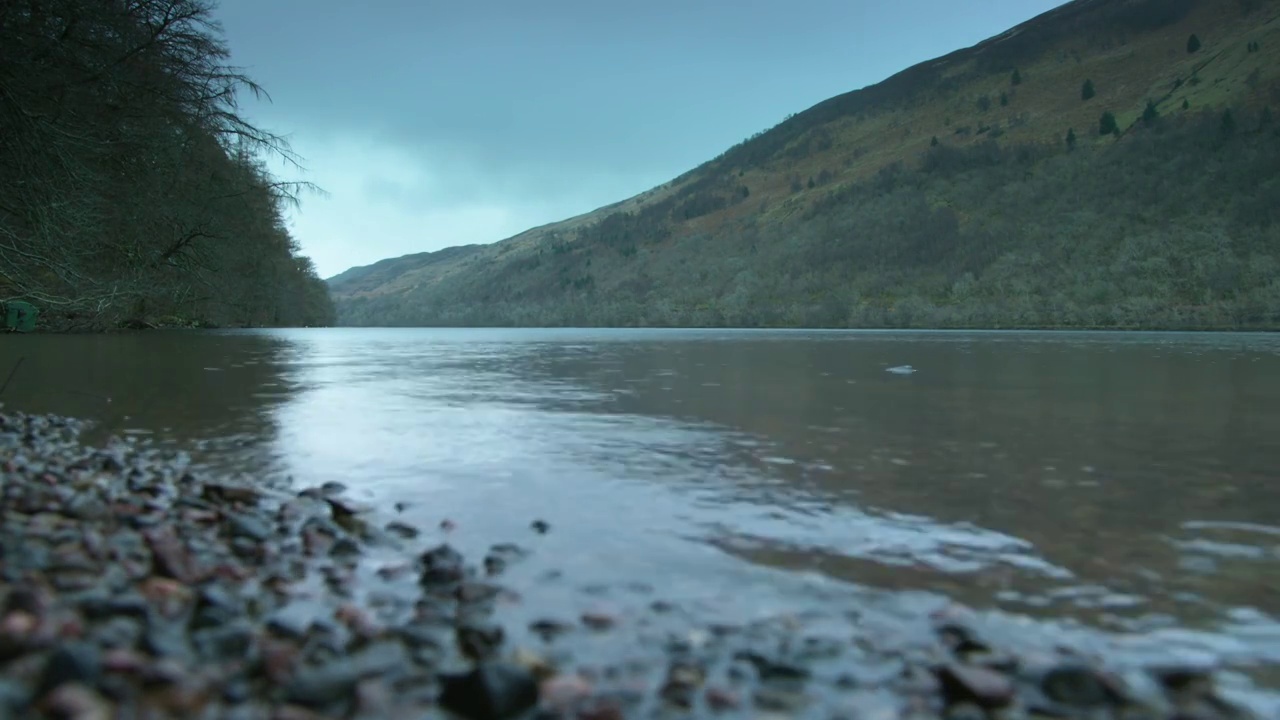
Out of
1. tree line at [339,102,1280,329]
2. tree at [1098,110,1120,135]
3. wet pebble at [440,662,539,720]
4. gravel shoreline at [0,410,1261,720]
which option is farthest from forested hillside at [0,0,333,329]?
tree at [1098,110,1120,135]

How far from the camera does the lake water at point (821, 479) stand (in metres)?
4.60

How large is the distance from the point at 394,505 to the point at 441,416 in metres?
6.35

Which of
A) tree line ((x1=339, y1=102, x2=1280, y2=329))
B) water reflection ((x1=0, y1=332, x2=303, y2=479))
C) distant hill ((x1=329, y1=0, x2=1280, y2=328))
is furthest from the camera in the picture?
→ distant hill ((x1=329, y1=0, x2=1280, y2=328))

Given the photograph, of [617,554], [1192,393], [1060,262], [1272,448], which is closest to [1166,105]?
[1060,262]

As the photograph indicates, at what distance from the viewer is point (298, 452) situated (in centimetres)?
923

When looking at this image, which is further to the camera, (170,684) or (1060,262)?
(1060,262)

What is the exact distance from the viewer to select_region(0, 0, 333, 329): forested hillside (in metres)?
11.7

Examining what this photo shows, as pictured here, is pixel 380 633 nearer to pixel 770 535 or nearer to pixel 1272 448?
pixel 770 535

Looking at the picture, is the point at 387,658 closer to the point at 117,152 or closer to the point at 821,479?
the point at 821,479

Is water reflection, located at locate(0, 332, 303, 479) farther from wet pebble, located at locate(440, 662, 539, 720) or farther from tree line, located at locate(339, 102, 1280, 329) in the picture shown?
tree line, located at locate(339, 102, 1280, 329)

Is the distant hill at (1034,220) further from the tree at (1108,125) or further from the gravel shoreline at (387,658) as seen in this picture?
the gravel shoreline at (387,658)

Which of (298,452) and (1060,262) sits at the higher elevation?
(1060,262)

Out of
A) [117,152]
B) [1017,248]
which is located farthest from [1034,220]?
[117,152]

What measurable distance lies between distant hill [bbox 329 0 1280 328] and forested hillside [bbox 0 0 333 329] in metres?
101
